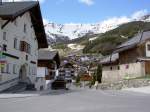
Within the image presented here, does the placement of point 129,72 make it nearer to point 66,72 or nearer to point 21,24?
point 21,24

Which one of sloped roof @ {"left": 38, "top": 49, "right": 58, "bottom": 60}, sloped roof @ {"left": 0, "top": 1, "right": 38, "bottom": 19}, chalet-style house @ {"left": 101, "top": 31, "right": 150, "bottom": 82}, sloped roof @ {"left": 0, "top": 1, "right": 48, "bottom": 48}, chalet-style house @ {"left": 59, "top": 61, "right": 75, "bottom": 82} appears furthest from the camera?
chalet-style house @ {"left": 59, "top": 61, "right": 75, "bottom": 82}

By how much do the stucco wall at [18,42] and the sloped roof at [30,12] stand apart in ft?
2.94

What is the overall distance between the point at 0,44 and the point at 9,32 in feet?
11.6

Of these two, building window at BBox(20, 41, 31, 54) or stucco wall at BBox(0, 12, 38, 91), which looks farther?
building window at BBox(20, 41, 31, 54)

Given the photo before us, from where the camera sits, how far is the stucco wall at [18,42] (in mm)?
38875

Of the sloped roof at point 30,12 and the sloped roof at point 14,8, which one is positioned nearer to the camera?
the sloped roof at point 14,8

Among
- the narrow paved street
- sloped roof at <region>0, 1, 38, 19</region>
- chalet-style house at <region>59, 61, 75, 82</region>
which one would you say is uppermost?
sloped roof at <region>0, 1, 38, 19</region>

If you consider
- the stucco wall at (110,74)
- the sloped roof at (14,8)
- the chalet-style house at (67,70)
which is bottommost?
the stucco wall at (110,74)

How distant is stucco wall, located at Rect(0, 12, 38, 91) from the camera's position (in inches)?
1531

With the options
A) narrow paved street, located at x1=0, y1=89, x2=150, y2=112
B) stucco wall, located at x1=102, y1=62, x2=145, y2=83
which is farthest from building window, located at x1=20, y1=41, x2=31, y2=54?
narrow paved street, located at x1=0, y1=89, x2=150, y2=112

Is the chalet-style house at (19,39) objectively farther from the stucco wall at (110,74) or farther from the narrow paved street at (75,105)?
the stucco wall at (110,74)

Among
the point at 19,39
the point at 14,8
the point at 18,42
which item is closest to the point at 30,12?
the point at 19,39

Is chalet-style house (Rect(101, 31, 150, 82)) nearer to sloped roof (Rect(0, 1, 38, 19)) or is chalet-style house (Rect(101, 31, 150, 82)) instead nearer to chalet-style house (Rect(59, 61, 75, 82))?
sloped roof (Rect(0, 1, 38, 19))

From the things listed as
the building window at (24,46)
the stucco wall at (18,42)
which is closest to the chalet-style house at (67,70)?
the stucco wall at (18,42)
